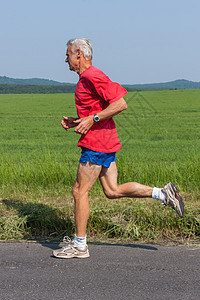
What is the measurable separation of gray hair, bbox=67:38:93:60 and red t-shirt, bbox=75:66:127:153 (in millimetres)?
130

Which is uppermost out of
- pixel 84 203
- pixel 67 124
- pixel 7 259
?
pixel 67 124

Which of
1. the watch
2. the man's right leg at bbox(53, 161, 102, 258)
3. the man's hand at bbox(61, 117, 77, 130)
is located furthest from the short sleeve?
the man's right leg at bbox(53, 161, 102, 258)

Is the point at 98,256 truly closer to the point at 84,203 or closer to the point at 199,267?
the point at 84,203

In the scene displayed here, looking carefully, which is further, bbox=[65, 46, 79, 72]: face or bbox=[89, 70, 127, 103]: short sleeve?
bbox=[65, 46, 79, 72]: face

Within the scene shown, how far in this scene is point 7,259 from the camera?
4.14m

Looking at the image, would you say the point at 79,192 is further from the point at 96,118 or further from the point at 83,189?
the point at 96,118

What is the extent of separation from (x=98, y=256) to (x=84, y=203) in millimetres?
506

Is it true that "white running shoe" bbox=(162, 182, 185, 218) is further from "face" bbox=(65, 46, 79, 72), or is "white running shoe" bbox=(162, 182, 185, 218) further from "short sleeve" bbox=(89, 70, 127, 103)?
"face" bbox=(65, 46, 79, 72)

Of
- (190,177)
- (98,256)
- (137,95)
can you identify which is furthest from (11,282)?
(190,177)

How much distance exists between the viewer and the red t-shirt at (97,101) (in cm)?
416

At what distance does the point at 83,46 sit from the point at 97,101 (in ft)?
1.71

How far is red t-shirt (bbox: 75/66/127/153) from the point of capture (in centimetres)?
416

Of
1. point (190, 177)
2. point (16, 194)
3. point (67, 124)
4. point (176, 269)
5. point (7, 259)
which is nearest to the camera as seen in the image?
point (176, 269)

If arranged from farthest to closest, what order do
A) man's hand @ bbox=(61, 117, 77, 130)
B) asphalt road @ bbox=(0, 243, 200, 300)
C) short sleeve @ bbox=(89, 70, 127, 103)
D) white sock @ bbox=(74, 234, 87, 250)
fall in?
1. man's hand @ bbox=(61, 117, 77, 130)
2. white sock @ bbox=(74, 234, 87, 250)
3. short sleeve @ bbox=(89, 70, 127, 103)
4. asphalt road @ bbox=(0, 243, 200, 300)
